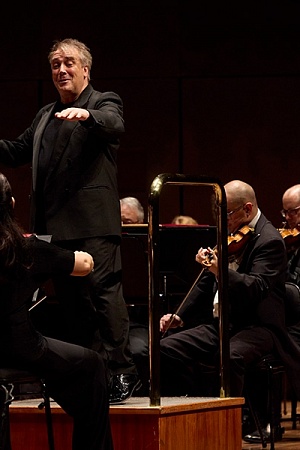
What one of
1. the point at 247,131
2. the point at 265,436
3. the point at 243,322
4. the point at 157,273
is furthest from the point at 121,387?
the point at 247,131

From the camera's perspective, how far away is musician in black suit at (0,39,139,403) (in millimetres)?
3418

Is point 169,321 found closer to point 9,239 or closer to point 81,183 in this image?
point 81,183

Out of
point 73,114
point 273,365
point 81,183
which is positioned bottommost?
point 273,365

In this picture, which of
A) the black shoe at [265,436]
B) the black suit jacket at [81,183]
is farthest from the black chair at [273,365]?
the black suit jacket at [81,183]

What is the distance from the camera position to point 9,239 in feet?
9.00

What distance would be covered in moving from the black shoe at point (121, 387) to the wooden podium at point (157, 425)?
0.03 meters

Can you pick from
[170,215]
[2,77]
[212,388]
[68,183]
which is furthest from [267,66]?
[68,183]

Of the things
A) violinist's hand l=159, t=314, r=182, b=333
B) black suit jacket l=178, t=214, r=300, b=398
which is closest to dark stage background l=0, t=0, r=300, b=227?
violinist's hand l=159, t=314, r=182, b=333

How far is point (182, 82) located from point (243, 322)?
10.1 feet

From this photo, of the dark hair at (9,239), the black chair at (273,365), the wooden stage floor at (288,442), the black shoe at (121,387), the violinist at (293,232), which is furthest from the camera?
the violinist at (293,232)

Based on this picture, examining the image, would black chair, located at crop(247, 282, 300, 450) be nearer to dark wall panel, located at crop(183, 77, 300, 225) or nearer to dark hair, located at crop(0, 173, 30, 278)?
dark hair, located at crop(0, 173, 30, 278)

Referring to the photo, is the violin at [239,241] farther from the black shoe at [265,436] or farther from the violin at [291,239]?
the black shoe at [265,436]

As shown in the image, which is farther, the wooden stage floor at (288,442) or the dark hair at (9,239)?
the wooden stage floor at (288,442)

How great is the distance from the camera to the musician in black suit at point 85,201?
3.42m
